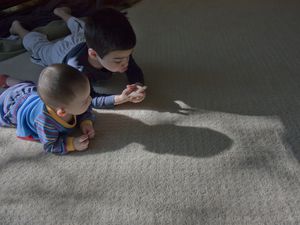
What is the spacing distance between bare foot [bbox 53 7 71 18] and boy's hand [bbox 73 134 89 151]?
0.96 m

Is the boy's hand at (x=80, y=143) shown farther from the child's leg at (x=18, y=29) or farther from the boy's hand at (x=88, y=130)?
the child's leg at (x=18, y=29)

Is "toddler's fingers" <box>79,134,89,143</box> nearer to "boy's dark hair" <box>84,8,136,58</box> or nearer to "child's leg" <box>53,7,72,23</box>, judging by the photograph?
"boy's dark hair" <box>84,8,136,58</box>

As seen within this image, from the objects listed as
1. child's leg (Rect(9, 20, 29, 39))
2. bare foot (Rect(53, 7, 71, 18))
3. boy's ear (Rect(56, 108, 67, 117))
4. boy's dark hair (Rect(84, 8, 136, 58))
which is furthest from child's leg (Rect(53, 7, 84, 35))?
boy's ear (Rect(56, 108, 67, 117))

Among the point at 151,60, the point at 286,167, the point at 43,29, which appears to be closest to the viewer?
the point at 286,167

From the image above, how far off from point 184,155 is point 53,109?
401 millimetres

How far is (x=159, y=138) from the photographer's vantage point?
3.38 ft

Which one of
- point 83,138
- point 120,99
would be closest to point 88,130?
point 83,138

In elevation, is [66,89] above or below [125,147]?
above

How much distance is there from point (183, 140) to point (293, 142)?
33cm

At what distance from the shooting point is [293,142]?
0.99m

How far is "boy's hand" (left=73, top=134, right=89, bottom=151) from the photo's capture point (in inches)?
38.4

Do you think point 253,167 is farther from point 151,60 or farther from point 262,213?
point 151,60

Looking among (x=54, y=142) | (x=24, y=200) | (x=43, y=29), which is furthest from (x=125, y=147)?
(x=43, y=29)

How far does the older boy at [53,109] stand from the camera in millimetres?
884
